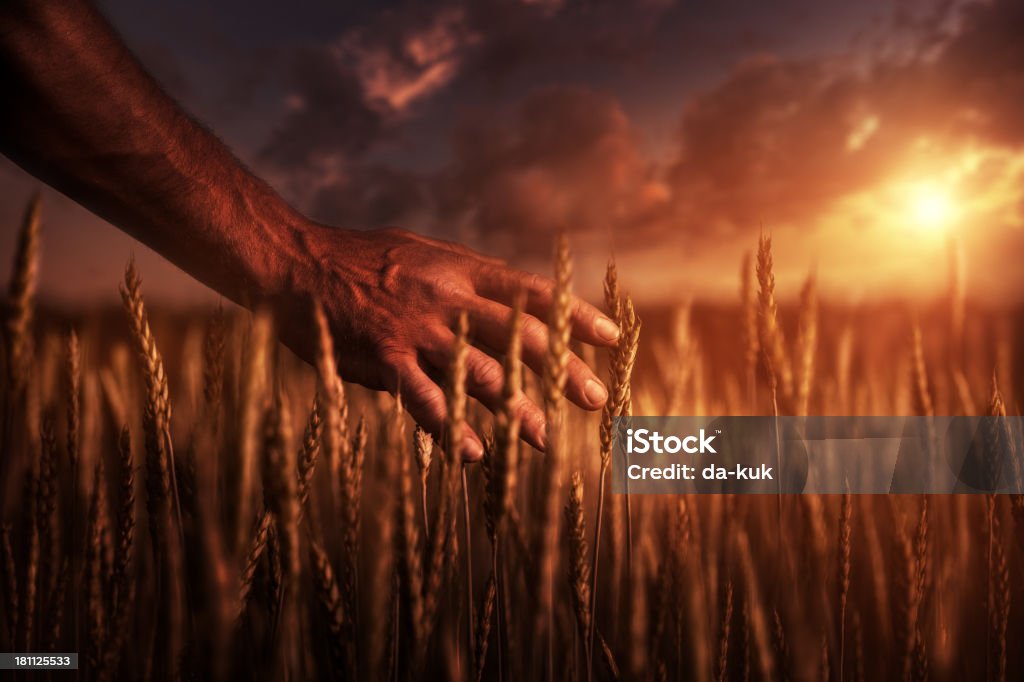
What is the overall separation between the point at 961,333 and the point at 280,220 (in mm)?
1923

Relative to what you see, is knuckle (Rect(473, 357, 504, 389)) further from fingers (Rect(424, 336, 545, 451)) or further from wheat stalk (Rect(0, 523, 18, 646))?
wheat stalk (Rect(0, 523, 18, 646))

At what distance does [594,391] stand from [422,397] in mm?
435

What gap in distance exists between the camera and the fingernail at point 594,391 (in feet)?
4.91

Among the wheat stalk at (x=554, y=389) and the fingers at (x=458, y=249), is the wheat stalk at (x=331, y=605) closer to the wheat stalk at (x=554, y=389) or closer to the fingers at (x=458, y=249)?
the wheat stalk at (x=554, y=389)

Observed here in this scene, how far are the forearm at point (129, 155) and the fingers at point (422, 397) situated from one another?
404 millimetres

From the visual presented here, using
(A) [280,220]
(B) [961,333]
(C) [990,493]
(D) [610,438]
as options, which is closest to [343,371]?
(A) [280,220]

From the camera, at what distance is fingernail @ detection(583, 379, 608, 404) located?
150cm

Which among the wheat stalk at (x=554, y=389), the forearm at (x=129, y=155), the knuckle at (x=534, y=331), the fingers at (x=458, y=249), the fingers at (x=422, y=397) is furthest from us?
the fingers at (x=458, y=249)

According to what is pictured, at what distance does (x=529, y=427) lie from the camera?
145 centimetres

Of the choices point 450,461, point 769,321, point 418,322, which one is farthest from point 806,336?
point 418,322

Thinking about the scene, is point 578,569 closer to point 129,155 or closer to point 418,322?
point 418,322

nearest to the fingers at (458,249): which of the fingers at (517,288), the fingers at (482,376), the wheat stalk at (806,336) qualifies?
the fingers at (517,288)

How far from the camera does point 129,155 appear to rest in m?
1.47

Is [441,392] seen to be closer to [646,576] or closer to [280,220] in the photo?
[280,220]
